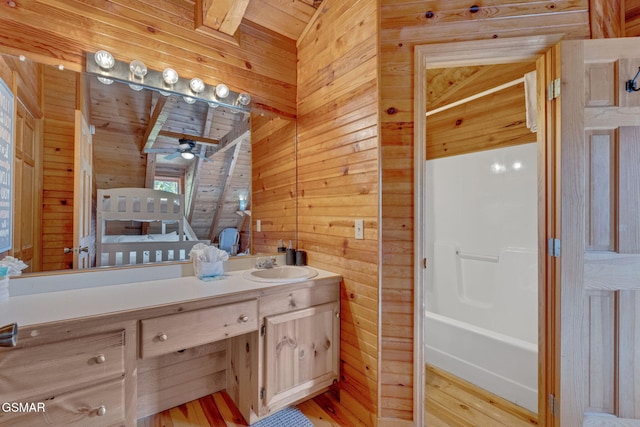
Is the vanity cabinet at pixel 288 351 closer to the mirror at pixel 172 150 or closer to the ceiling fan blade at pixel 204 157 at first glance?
the mirror at pixel 172 150

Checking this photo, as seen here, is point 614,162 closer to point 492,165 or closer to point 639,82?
point 639,82

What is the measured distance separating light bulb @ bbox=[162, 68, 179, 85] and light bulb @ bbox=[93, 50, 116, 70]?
248 mm

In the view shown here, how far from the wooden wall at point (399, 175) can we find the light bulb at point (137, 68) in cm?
134

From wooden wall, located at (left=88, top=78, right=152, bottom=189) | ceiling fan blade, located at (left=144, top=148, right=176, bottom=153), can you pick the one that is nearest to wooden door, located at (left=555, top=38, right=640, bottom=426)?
ceiling fan blade, located at (left=144, top=148, right=176, bottom=153)

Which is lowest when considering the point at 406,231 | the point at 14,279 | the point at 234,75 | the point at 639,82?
the point at 14,279

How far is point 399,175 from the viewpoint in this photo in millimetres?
1520

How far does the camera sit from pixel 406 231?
1.51 metres

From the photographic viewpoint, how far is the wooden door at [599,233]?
1252 mm

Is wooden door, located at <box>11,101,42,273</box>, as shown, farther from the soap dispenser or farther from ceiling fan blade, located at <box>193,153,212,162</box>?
the soap dispenser

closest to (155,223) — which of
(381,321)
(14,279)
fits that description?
(14,279)

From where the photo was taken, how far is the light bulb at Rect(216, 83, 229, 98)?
6.07 ft

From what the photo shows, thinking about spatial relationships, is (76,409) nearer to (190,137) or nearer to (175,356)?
(175,356)

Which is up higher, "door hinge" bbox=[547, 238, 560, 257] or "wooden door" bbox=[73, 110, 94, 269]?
"wooden door" bbox=[73, 110, 94, 269]

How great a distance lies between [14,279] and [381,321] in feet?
5.91
